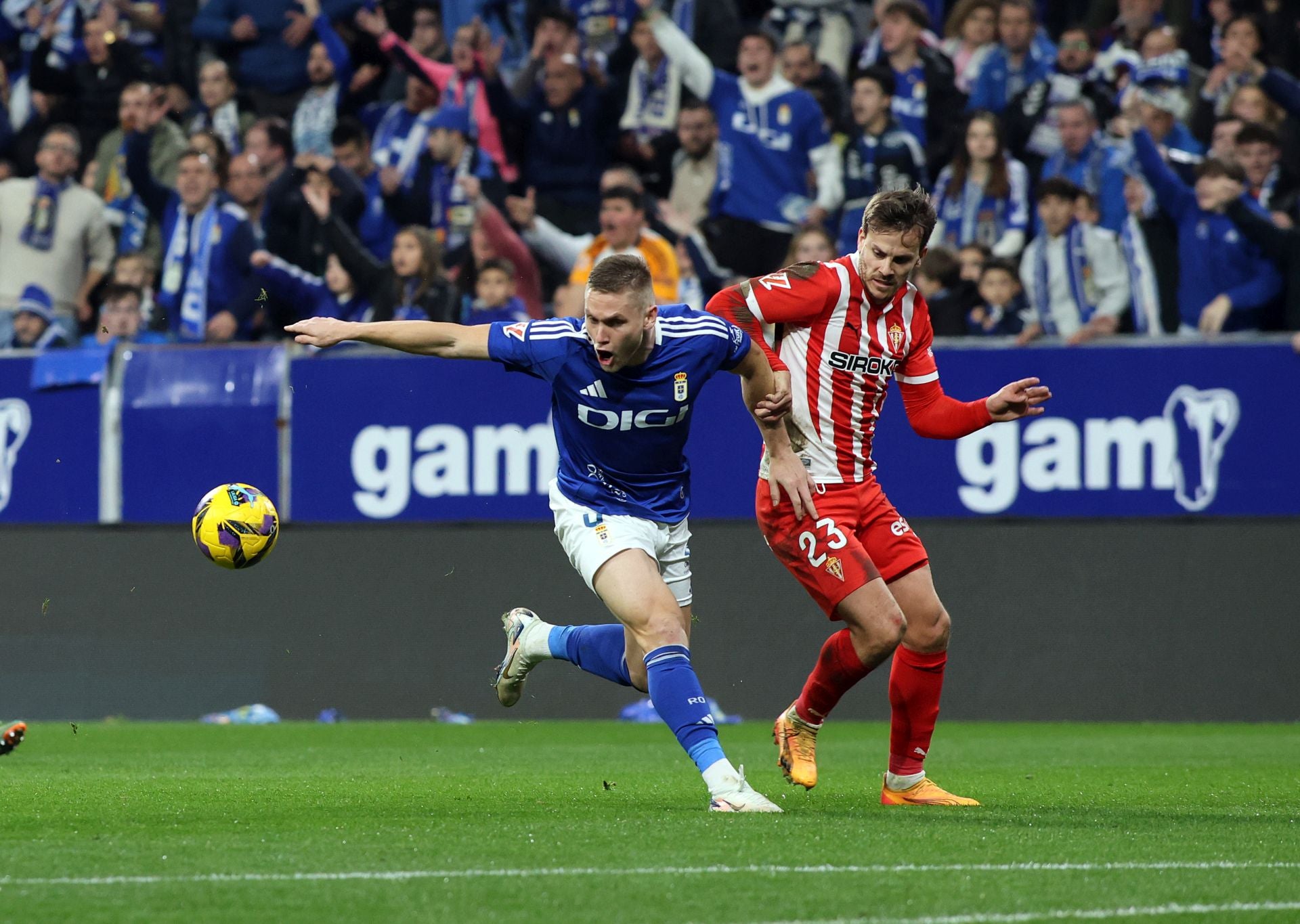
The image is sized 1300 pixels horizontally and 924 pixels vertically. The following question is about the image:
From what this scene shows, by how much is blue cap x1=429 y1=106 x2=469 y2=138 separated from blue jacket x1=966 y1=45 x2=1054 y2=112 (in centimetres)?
387

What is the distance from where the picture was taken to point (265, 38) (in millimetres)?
15391

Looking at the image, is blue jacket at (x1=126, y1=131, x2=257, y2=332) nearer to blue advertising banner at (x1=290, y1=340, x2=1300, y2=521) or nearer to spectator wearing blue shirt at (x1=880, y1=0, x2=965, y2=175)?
blue advertising banner at (x1=290, y1=340, x2=1300, y2=521)

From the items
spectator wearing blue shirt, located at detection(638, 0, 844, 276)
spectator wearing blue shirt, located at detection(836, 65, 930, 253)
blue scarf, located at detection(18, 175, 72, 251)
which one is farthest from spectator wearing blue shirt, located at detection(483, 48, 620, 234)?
blue scarf, located at detection(18, 175, 72, 251)

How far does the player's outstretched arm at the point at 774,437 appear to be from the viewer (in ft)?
21.3

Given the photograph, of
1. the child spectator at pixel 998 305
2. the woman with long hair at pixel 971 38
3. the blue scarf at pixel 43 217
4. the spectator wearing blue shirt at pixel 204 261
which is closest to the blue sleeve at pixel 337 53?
the spectator wearing blue shirt at pixel 204 261

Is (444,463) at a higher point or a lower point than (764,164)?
lower

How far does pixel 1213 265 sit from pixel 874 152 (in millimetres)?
2577

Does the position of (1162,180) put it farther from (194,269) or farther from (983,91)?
(194,269)

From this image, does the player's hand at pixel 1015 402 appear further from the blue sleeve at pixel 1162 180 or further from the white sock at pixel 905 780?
the blue sleeve at pixel 1162 180

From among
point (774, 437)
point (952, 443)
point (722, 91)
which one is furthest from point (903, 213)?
point (722, 91)

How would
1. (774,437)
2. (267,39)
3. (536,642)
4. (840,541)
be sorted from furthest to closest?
(267,39), (536,642), (840,541), (774,437)

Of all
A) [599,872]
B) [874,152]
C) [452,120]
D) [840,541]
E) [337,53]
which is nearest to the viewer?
[599,872]

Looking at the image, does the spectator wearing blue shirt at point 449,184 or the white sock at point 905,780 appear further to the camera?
the spectator wearing blue shirt at point 449,184

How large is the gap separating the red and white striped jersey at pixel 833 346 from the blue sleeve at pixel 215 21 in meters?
9.85
